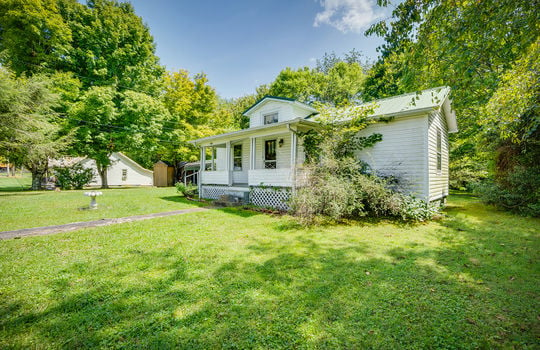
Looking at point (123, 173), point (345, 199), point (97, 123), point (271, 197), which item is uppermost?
point (97, 123)

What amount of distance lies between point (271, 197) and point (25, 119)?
16.2 metres

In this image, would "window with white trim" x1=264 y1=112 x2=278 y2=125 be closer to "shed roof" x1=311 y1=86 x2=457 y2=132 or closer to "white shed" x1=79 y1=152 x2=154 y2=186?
"shed roof" x1=311 y1=86 x2=457 y2=132

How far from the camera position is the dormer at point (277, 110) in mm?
12312

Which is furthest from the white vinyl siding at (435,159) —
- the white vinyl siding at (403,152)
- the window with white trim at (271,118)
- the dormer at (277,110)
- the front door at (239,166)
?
the front door at (239,166)

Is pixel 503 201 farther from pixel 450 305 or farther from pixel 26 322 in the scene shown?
pixel 26 322

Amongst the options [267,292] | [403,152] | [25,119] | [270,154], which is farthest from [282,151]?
[25,119]

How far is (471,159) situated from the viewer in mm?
17109

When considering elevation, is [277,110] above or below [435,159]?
above

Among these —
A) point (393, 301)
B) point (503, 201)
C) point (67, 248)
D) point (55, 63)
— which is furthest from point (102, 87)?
point (503, 201)

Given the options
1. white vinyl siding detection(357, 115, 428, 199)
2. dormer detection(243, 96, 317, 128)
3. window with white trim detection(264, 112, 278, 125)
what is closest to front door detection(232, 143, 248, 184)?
dormer detection(243, 96, 317, 128)

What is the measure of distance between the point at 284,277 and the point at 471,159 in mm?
20846

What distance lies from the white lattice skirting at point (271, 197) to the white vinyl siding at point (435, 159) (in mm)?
5470

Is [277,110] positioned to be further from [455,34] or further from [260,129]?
[455,34]

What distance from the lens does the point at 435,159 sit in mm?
9023
